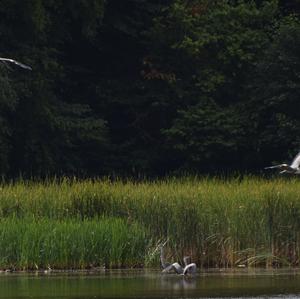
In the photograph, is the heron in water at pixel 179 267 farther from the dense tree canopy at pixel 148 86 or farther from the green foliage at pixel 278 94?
the green foliage at pixel 278 94

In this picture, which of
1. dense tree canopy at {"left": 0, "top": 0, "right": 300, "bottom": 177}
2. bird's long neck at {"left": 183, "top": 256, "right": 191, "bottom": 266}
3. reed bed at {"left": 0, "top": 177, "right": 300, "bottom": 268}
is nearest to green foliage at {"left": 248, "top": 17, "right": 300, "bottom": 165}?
dense tree canopy at {"left": 0, "top": 0, "right": 300, "bottom": 177}

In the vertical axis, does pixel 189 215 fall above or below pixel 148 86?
below

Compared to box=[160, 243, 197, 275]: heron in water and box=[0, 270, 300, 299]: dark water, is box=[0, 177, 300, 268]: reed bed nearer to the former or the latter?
box=[160, 243, 197, 275]: heron in water

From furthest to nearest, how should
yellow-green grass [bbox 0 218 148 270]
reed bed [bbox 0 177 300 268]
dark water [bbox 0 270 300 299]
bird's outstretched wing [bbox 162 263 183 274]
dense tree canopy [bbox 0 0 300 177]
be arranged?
dense tree canopy [bbox 0 0 300 177] < reed bed [bbox 0 177 300 268] < yellow-green grass [bbox 0 218 148 270] < bird's outstretched wing [bbox 162 263 183 274] < dark water [bbox 0 270 300 299]

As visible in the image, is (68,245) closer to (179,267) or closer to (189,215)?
(179,267)

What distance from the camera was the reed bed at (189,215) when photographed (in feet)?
74.8

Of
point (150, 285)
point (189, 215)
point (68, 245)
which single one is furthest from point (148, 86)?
point (150, 285)

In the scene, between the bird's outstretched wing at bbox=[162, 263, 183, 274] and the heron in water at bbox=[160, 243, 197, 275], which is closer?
the heron in water at bbox=[160, 243, 197, 275]

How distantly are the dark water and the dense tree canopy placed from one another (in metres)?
15.3

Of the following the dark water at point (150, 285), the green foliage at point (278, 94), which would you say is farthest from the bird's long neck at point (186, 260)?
the green foliage at point (278, 94)

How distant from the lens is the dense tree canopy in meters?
37.5

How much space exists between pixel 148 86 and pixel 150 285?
21160mm

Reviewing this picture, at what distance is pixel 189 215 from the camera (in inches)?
915

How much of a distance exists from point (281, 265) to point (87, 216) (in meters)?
3.24
